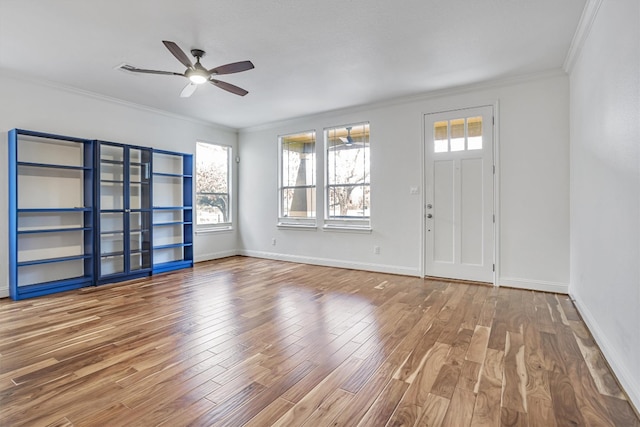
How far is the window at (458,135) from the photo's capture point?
4602mm

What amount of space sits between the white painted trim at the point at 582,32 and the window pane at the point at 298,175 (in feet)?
12.6

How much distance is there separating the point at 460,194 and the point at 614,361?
280 centimetres

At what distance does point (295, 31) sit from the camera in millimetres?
3105

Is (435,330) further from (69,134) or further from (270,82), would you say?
(69,134)

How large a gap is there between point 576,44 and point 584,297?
249 cm

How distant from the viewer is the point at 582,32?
120 inches

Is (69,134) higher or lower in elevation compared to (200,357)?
higher

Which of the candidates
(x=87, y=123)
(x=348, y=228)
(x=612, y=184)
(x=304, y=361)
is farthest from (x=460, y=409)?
(x=87, y=123)

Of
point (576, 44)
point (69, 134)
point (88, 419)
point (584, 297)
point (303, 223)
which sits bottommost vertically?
point (88, 419)

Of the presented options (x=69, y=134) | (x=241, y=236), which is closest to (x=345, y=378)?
(x=69, y=134)

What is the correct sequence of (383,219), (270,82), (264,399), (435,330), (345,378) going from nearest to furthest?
→ (264,399) → (345,378) → (435,330) → (270,82) → (383,219)

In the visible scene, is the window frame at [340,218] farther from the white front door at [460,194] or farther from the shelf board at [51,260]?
the shelf board at [51,260]

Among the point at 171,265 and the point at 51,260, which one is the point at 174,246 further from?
the point at 51,260

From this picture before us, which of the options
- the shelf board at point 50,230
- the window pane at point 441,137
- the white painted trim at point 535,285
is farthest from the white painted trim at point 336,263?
the shelf board at point 50,230
